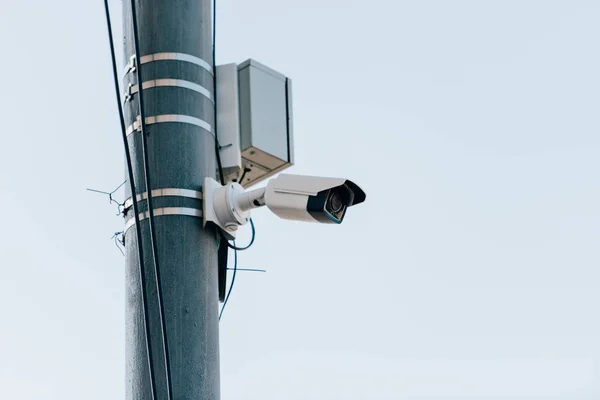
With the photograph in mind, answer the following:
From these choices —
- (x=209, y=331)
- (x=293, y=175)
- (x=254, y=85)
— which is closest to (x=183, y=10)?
(x=254, y=85)

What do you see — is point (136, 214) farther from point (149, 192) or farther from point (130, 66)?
point (130, 66)

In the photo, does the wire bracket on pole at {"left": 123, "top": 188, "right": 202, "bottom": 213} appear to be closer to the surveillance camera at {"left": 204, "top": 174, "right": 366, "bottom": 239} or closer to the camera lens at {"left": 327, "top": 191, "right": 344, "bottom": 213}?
the surveillance camera at {"left": 204, "top": 174, "right": 366, "bottom": 239}

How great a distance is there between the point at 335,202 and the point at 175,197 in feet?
2.02

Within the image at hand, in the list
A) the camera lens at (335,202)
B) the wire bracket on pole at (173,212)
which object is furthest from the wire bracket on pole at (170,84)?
the camera lens at (335,202)

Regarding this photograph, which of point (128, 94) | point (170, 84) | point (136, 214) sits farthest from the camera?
point (128, 94)

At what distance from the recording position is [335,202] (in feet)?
15.4

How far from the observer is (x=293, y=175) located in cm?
472

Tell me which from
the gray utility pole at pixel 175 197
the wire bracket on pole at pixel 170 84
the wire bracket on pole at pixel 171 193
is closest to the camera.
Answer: the gray utility pole at pixel 175 197

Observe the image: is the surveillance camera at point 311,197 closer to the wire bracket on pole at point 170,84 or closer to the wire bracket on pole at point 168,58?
the wire bracket on pole at point 170,84

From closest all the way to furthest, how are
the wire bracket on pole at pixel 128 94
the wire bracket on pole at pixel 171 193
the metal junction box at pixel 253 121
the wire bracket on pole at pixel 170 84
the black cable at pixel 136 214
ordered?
the black cable at pixel 136 214 < the wire bracket on pole at pixel 171 193 < the wire bracket on pole at pixel 170 84 < the wire bracket on pole at pixel 128 94 < the metal junction box at pixel 253 121

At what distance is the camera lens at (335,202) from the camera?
466cm

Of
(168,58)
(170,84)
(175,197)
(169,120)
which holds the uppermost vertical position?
(168,58)

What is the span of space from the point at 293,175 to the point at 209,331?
0.67 meters

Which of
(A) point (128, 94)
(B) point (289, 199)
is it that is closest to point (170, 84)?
(A) point (128, 94)
